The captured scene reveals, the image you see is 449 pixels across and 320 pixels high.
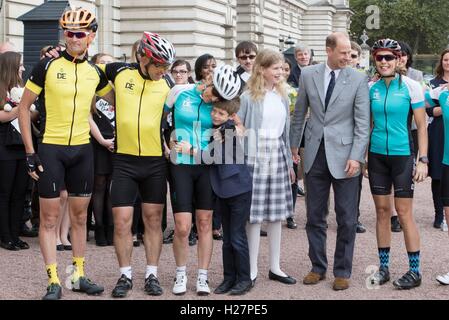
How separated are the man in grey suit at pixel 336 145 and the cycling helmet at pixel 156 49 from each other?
1.49 metres

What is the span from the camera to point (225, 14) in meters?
32.0

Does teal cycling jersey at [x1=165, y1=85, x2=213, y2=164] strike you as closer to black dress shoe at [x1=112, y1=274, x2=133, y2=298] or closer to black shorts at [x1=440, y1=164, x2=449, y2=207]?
black dress shoe at [x1=112, y1=274, x2=133, y2=298]

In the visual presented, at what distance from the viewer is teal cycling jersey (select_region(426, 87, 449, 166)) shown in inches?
301

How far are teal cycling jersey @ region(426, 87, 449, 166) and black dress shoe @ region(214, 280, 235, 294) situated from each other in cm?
225

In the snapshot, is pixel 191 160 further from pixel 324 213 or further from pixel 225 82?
pixel 324 213

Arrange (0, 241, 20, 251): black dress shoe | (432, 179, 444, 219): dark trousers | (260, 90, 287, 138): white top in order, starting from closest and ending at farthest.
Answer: (260, 90, 287, 138): white top → (0, 241, 20, 251): black dress shoe → (432, 179, 444, 219): dark trousers

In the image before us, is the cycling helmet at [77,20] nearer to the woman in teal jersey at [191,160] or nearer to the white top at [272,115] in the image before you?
the woman in teal jersey at [191,160]

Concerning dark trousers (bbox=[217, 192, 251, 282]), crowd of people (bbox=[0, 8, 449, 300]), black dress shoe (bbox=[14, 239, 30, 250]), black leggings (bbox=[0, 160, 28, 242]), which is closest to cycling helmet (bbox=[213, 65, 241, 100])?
crowd of people (bbox=[0, 8, 449, 300])

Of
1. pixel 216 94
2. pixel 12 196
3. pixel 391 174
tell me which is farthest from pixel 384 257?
pixel 12 196
